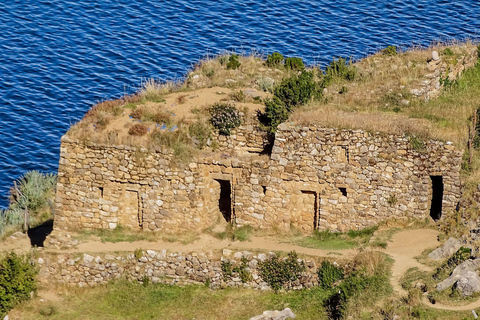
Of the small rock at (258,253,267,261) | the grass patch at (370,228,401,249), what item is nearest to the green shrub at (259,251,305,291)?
the small rock at (258,253,267,261)

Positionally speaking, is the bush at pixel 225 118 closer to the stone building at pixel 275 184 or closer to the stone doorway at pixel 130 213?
the stone building at pixel 275 184

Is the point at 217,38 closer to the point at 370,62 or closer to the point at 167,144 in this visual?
the point at 370,62

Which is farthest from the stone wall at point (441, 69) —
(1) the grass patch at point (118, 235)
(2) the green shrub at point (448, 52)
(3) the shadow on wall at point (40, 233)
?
(3) the shadow on wall at point (40, 233)

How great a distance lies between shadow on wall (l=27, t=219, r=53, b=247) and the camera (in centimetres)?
3828

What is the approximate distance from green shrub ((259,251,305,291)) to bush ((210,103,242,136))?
569 cm

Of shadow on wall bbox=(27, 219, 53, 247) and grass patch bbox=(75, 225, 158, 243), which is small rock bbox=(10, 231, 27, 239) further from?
grass patch bbox=(75, 225, 158, 243)

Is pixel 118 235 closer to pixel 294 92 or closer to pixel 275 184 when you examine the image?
pixel 275 184

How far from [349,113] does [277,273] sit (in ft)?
21.8

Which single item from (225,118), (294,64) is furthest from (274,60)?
(225,118)

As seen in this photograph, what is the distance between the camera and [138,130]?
117 ft

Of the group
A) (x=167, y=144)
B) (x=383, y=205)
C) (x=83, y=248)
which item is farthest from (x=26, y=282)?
(x=383, y=205)

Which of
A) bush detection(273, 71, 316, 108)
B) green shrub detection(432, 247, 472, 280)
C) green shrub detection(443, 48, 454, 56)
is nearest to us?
green shrub detection(432, 247, 472, 280)

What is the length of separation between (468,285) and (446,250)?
301 centimetres

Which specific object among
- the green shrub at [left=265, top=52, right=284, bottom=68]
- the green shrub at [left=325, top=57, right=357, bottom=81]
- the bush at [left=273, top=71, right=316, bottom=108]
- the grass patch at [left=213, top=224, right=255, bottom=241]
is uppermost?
the green shrub at [left=265, top=52, right=284, bottom=68]
